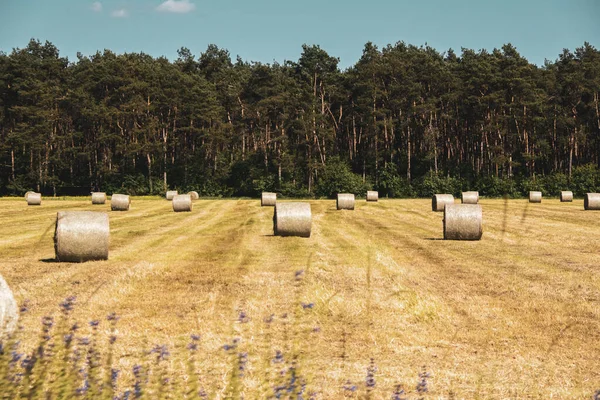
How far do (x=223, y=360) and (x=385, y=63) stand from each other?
9222 centimetres

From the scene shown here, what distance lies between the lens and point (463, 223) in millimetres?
23797

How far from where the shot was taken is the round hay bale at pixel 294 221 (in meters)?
24.3

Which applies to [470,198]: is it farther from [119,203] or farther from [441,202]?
[119,203]

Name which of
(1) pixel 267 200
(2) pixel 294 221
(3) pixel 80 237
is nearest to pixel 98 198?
(1) pixel 267 200

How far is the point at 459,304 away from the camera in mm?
11859

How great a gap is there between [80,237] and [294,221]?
372 inches

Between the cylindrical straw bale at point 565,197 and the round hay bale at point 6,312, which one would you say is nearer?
the round hay bale at point 6,312

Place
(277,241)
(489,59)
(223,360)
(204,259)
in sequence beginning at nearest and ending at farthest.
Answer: (223,360) < (204,259) < (277,241) < (489,59)

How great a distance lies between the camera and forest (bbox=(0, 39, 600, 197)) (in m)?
87.0

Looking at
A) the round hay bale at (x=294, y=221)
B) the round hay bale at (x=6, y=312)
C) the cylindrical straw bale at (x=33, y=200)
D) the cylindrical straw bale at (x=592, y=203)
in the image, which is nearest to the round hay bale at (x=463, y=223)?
the round hay bale at (x=294, y=221)

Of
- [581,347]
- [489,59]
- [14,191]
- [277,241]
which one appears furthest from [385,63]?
[581,347]

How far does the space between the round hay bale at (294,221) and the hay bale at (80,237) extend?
8.66 meters

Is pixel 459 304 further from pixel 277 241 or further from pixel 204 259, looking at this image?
pixel 277 241

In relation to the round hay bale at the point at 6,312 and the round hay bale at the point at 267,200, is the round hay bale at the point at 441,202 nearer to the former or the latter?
the round hay bale at the point at 267,200
